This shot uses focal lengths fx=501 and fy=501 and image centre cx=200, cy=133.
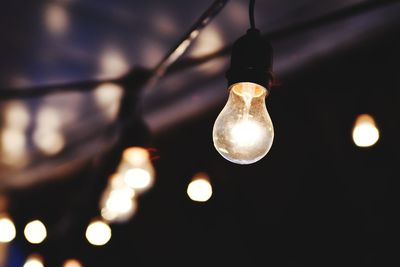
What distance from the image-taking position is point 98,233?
3.88 meters

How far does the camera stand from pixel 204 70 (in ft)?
10.3

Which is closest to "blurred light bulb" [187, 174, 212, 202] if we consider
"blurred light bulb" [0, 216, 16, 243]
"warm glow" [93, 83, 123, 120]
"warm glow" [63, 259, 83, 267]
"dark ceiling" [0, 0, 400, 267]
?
"dark ceiling" [0, 0, 400, 267]

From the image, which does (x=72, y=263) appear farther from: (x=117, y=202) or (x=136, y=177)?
(x=136, y=177)

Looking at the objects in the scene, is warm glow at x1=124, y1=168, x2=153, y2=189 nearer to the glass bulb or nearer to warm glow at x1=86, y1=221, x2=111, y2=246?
warm glow at x1=86, y1=221, x2=111, y2=246

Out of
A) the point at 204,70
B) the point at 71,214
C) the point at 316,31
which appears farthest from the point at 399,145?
the point at 71,214

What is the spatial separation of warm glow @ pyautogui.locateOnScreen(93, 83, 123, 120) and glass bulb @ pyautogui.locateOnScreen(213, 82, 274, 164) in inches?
70.7

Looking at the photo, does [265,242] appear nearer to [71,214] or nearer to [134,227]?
[134,227]

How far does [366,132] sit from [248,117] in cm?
160

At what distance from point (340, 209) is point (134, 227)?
5.47 ft

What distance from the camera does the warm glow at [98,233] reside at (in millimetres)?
3873

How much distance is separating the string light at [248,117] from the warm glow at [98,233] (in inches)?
111

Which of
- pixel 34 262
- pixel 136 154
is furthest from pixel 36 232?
pixel 136 154

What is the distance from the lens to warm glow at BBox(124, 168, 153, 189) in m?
3.16

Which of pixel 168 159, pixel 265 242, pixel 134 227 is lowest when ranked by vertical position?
pixel 265 242
